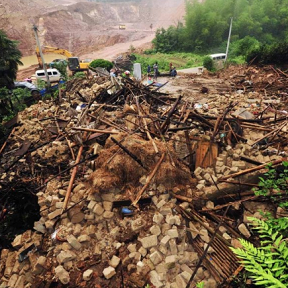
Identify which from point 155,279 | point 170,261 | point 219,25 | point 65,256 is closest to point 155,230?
point 170,261

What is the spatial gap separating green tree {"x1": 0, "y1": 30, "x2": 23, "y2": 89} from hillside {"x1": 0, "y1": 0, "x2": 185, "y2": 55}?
74.0ft

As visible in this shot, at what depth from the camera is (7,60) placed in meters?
13.7

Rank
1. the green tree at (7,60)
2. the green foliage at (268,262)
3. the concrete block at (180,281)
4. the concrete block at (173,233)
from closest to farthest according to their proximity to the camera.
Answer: the green foliage at (268,262), the concrete block at (180,281), the concrete block at (173,233), the green tree at (7,60)

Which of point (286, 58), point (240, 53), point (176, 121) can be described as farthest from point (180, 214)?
point (240, 53)

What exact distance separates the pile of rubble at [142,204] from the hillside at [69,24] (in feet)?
115

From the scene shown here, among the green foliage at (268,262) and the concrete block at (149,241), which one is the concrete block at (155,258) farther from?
the green foliage at (268,262)

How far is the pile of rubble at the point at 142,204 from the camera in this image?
3.47 m

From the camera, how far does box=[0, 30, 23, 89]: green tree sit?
13352 millimetres

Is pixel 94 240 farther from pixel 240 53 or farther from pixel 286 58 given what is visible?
pixel 240 53

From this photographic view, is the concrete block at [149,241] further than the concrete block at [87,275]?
Yes

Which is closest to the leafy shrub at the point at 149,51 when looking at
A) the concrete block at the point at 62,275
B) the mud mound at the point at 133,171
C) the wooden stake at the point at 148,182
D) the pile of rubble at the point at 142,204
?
the pile of rubble at the point at 142,204

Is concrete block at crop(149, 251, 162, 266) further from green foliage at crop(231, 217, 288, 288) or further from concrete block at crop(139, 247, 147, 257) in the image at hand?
green foliage at crop(231, 217, 288, 288)

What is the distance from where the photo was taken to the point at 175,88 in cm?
1392

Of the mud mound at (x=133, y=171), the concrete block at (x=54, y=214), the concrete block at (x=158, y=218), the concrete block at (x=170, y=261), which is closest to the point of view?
the concrete block at (x=170, y=261)
